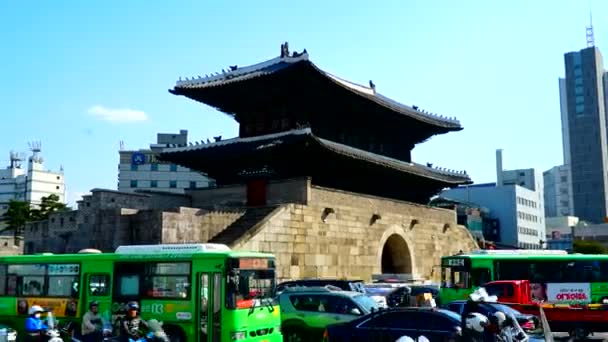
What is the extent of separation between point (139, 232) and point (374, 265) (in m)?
12.6

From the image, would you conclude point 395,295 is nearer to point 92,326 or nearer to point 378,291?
point 378,291

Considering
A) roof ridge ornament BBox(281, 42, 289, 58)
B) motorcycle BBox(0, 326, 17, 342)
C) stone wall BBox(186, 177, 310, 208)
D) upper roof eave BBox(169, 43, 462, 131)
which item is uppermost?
roof ridge ornament BBox(281, 42, 289, 58)

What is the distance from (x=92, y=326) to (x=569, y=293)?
14.8 meters

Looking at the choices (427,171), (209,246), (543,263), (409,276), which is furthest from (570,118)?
(209,246)

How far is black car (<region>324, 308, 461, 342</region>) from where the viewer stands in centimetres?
1088

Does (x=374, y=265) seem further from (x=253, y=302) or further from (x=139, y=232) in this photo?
(x=253, y=302)

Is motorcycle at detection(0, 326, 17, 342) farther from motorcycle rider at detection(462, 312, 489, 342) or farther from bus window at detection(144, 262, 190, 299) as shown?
motorcycle rider at detection(462, 312, 489, 342)

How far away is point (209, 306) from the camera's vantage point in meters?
13.1

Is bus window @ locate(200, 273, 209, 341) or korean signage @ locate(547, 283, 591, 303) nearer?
bus window @ locate(200, 273, 209, 341)

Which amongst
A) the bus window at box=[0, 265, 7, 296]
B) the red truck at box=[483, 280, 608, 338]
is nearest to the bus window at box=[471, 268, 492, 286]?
the red truck at box=[483, 280, 608, 338]

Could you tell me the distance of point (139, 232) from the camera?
78.5 feet

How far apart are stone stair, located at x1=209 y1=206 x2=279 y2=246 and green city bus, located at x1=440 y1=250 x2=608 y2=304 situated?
8155mm

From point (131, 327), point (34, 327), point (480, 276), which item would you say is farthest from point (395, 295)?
point (34, 327)

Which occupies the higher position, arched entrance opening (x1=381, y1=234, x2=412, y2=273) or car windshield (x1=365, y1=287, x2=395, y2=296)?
arched entrance opening (x1=381, y1=234, x2=412, y2=273)
